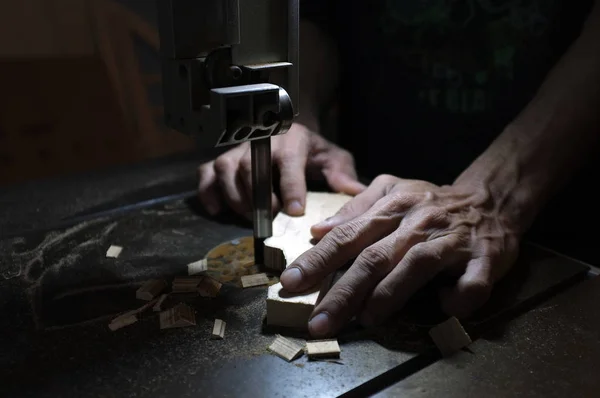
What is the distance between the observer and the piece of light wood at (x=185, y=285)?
1100 mm

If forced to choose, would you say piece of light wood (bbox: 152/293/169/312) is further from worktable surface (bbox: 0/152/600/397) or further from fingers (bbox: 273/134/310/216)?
fingers (bbox: 273/134/310/216)

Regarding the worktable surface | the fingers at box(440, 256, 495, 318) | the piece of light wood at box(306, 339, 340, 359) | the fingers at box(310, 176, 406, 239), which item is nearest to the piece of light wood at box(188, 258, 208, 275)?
the worktable surface

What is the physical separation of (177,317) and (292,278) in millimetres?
206

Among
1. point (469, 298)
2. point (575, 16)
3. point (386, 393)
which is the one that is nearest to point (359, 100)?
point (575, 16)

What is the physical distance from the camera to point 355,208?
4.02 ft

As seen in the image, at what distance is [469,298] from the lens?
3.32ft

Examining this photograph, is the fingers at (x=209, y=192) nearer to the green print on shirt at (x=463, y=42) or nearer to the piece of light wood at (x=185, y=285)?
the piece of light wood at (x=185, y=285)

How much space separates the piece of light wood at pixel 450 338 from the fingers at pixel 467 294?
7 centimetres

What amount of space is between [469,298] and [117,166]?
1.21 m

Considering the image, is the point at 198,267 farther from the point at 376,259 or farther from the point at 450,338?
the point at 450,338

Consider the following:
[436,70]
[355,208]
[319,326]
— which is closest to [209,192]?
[355,208]

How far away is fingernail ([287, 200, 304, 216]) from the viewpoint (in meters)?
1.33

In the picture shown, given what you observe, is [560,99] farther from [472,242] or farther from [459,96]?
[472,242]

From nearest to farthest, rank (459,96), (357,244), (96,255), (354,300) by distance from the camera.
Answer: (354,300) → (357,244) → (96,255) → (459,96)
